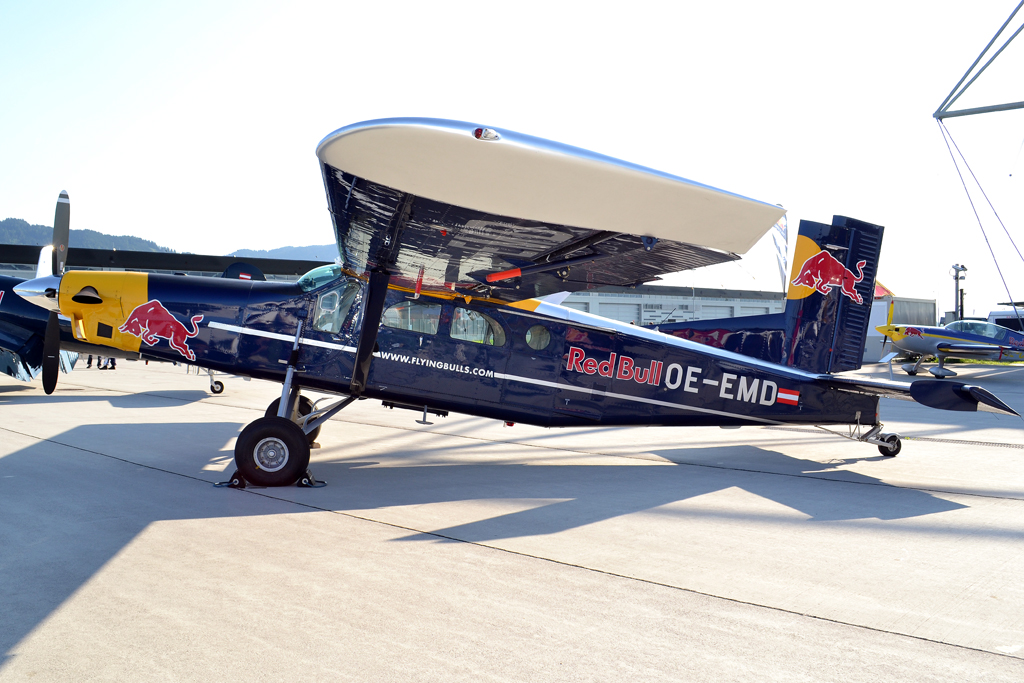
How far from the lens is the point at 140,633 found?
9.25 feet

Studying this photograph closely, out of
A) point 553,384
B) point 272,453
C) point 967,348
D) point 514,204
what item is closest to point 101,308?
point 272,453

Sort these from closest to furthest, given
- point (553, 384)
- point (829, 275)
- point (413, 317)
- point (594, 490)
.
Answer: point (594, 490), point (413, 317), point (553, 384), point (829, 275)

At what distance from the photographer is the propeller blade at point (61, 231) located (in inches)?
386

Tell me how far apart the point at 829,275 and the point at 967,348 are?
74.8 ft

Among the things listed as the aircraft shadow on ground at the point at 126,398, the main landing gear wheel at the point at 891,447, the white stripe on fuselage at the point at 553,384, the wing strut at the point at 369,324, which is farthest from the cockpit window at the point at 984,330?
the aircraft shadow on ground at the point at 126,398

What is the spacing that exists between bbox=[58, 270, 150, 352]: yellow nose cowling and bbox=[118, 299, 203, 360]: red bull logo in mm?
63

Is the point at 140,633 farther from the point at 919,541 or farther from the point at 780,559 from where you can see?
A: the point at 919,541

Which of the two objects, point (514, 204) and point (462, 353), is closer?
point (514, 204)

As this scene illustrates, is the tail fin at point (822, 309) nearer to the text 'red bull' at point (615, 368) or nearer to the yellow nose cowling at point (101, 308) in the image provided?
the text 'red bull' at point (615, 368)

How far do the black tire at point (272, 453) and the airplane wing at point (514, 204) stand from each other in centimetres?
188

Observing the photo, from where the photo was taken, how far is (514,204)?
3848mm

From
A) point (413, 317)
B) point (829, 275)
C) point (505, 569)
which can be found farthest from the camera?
point (829, 275)

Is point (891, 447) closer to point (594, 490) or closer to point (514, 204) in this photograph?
point (594, 490)

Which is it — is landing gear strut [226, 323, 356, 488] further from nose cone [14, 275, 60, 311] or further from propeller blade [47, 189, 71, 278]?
propeller blade [47, 189, 71, 278]
